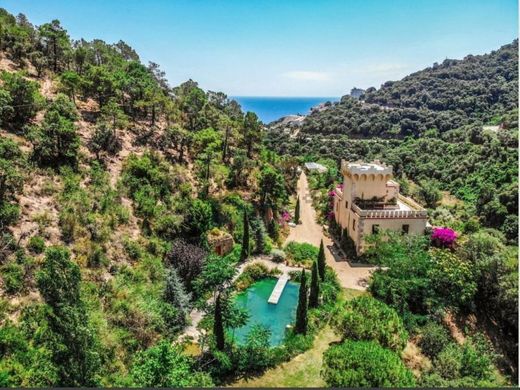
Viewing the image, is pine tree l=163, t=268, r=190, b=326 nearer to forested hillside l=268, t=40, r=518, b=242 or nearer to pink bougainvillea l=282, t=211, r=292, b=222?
pink bougainvillea l=282, t=211, r=292, b=222

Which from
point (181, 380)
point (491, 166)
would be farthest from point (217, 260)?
point (491, 166)

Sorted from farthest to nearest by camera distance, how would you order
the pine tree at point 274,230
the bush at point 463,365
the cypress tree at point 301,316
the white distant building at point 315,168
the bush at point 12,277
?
the white distant building at point 315,168
the pine tree at point 274,230
the cypress tree at point 301,316
the bush at point 12,277
the bush at point 463,365

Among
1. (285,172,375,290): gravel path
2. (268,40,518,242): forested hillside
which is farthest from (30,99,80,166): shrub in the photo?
(268,40,518,242): forested hillside

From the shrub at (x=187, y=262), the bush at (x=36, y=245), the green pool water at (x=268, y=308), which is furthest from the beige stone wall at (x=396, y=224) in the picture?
the bush at (x=36, y=245)

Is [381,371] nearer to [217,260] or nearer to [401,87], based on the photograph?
[217,260]

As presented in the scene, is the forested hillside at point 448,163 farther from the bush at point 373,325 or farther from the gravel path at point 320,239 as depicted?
the bush at point 373,325

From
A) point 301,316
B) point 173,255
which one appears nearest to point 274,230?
point 173,255
